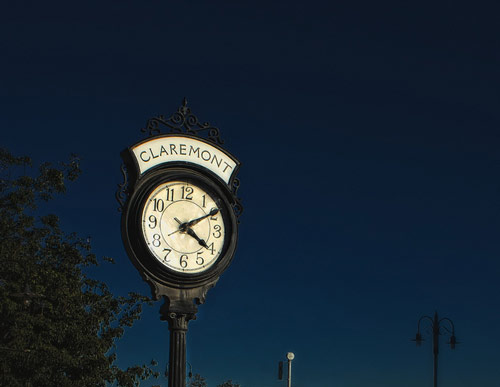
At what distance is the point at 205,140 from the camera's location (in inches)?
374

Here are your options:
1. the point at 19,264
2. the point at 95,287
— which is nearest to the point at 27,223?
the point at 19,264

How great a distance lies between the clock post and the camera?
343 inches

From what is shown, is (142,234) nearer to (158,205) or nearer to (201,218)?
(158,205)

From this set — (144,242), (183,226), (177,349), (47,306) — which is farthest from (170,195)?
(47,306)

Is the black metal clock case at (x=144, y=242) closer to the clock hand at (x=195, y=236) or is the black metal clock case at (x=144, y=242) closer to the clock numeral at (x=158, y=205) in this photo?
the clock numeral at (x=158, y=205)

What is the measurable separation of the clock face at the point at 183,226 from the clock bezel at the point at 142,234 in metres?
0.04

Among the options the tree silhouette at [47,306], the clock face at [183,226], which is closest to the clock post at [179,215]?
the clock face at [183,226]

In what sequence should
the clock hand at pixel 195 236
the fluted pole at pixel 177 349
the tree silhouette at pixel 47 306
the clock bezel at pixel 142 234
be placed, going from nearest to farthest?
the fluted pole at pixel 177 349 < the clock bezel at pixel 142 234 < the clock hand at pixel 195 236 < the tree silhouette at pixel 47 306

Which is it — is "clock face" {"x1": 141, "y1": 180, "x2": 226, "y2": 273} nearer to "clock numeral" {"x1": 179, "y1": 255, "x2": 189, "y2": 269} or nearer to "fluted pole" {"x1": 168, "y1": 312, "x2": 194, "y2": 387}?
"clock numeral" {"x1": 179, "y1": 255, "x2": 189, "y2": 269}

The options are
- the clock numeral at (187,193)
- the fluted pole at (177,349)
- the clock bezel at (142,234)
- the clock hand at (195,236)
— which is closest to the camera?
the fluted pole at (177,349)

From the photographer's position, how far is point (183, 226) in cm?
898

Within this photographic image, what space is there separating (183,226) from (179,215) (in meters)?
0.13

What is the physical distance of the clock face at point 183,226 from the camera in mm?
8805

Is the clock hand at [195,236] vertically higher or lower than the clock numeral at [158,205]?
lower
